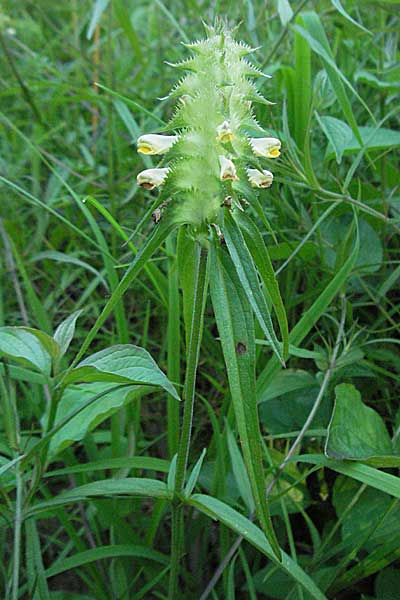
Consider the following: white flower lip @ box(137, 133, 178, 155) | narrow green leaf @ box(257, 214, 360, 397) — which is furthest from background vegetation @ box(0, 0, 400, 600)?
white flower lip @ box(137, 133, 178, 155)

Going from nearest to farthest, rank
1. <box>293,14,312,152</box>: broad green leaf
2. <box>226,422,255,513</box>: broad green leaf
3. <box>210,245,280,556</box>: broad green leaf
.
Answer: <box>210,245,280,556</box>: broad green leaf, <box>226,422,255,513</box>: broad green leaf, <box>293,14,312,152</box>: broad green leaf

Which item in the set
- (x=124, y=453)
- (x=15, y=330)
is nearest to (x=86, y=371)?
(x=15, y=330)

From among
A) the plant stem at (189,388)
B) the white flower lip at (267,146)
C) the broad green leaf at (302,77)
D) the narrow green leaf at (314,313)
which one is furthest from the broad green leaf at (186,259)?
the broad green leaf at (302,77)

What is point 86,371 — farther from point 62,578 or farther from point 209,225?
point 62,578

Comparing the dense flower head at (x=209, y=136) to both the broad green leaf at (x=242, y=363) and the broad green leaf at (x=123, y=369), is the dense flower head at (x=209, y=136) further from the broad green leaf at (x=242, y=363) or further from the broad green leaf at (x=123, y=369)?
the broad green leaf at (x=123, y=369)

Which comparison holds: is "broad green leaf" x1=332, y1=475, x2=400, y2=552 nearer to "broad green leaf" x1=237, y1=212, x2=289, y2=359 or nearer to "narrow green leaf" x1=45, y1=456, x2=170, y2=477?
"narrow green leaf" x1=45, y1=456, x2=170, y2=477

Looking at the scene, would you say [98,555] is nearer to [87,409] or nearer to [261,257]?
[87,409]

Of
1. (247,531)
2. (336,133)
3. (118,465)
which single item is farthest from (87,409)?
(336,133)
